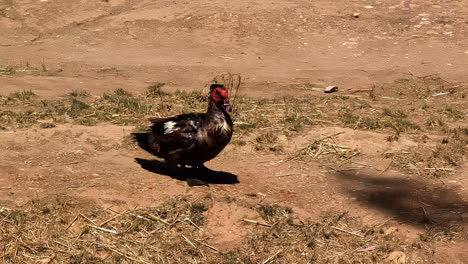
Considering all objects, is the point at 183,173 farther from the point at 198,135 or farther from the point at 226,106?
the point at 226,106

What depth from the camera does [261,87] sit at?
12.6 metres

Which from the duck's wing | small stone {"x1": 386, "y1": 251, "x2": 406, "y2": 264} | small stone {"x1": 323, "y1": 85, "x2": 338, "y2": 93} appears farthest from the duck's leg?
small stone {"x1": 323, "y1": 85, "x2": 338, "y2": 93}

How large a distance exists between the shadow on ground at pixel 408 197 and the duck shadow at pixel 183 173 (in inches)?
54.9

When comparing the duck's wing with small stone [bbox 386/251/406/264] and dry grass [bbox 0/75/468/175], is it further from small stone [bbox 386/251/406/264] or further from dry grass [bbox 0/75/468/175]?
small stone [bbox 386/251/406/264]

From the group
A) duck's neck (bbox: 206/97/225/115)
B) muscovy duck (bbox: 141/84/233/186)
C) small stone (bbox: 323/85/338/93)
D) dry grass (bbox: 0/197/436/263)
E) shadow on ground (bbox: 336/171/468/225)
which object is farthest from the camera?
small stone (bbox: 323/85/338/93)

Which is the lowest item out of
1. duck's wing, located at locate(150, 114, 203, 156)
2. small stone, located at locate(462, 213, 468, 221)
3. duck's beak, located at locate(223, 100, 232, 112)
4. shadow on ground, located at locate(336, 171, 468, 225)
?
shadow on ground, located at locate(336, 171, 468, 225)

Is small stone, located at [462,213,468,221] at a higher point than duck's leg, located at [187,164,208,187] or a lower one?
lower

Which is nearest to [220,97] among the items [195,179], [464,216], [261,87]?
[195,179]

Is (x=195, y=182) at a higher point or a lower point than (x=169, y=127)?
lower

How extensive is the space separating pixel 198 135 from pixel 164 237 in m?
1.46

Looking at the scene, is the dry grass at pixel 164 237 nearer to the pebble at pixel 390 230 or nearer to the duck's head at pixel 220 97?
the pebble at pixel 390 230

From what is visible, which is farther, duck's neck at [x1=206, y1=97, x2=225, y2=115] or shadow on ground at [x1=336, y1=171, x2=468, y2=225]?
duck's neck at [x1=206, y1=97, x2=225, y2=115]

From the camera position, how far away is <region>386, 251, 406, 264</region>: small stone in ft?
19.9

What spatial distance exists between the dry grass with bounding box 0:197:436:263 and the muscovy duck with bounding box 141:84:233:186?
0.74 meters
